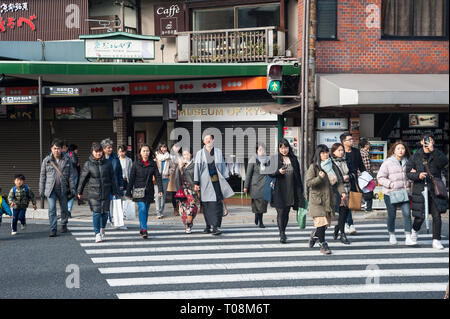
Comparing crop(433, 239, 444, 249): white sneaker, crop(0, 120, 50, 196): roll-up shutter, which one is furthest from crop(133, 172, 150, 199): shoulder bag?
crop(0, 120, 50, 196): roll-up shutter

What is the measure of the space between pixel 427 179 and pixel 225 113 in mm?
8680

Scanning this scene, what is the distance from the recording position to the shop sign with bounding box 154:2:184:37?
17859 mm

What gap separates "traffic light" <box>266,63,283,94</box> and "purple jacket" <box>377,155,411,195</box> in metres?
5.98

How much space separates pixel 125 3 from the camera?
1809 centimetres

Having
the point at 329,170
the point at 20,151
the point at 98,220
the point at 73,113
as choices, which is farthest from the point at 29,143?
the point at 329,170

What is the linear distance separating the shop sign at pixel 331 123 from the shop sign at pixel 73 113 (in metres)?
8.00

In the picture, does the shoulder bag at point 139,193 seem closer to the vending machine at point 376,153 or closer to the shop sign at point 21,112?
the vending machine at point 376,153

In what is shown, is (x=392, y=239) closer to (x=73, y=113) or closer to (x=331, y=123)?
(x=331, y=123)

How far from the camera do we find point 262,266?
812 centimetres

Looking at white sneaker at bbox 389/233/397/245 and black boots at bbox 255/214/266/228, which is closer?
white sneaker at bbox 389/233/397/245

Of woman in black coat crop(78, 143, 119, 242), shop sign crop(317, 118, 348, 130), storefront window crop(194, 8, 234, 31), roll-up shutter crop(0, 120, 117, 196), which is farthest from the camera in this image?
roll-up shutter crop(0, 120, 117, 196)

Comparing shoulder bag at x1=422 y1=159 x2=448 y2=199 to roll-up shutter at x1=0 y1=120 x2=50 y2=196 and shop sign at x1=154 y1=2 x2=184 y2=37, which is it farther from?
roll-up shutter at x1=0 y1=120 x2=50 y2=196

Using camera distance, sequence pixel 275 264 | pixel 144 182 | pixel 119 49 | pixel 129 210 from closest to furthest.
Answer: pixel 275 264
pixel 144 182
pixel 129 210
pixel 119 49

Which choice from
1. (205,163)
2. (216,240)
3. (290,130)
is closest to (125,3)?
(290,130)
